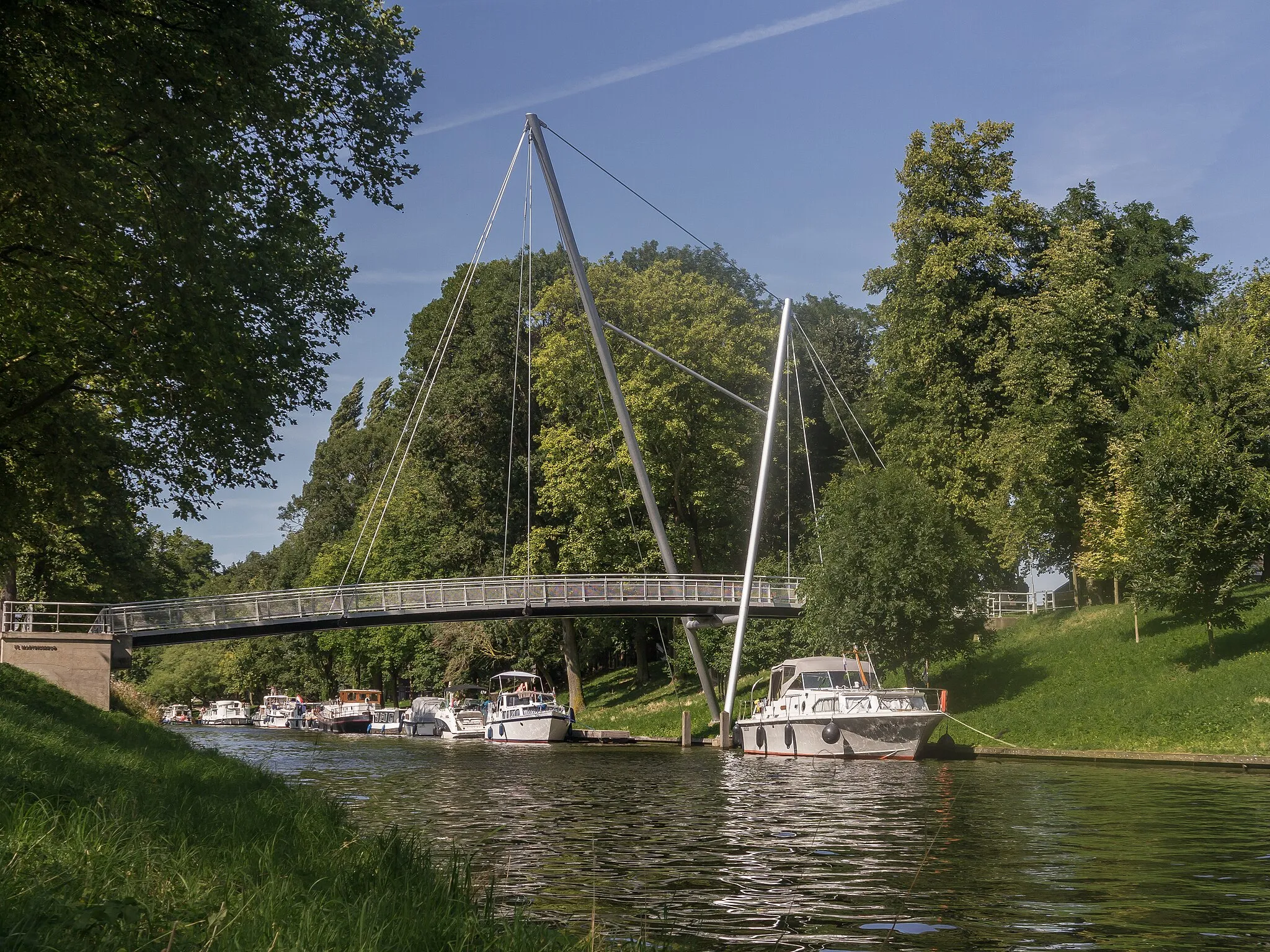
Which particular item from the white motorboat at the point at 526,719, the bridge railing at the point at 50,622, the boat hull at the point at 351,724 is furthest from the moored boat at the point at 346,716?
the bridge railing at the point at 50,622

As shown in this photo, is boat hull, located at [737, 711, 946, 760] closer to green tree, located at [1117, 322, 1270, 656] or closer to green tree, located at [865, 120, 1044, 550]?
green tree, located at [1117, 322, 1270, 656]

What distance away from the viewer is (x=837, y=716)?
3962 cm

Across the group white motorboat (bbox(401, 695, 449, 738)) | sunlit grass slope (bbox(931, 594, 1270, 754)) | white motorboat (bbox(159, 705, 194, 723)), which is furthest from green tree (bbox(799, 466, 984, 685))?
white motorboat (bbox(159, 705, 194, 723))

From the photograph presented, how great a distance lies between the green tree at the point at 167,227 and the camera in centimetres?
1521

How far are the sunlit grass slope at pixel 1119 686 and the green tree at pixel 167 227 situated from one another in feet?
82.1

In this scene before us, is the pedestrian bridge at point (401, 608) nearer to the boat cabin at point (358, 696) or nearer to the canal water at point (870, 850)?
the canal water at point (870, 850)

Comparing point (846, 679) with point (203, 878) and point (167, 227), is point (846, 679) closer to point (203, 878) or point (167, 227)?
point (167, 227)

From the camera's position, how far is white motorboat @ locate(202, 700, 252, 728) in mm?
98688

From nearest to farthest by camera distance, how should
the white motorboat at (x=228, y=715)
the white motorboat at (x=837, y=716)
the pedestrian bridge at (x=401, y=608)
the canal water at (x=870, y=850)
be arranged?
the canal water at (x=870, y=850), the white motorboat at (x=837, y=716), the pedestrian bridge at (x=401, y=608), the white motorboat at (x=228, y=715)

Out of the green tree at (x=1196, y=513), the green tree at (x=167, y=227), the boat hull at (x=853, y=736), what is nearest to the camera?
the green tree at (x=167, y=227)

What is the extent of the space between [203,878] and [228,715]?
97.5m

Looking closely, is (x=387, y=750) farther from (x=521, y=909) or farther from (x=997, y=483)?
(x=521, y=909)

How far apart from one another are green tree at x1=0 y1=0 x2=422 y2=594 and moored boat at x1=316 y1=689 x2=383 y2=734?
47.9 m

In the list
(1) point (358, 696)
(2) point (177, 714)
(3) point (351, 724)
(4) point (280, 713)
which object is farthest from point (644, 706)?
(2) point (177, 714)
